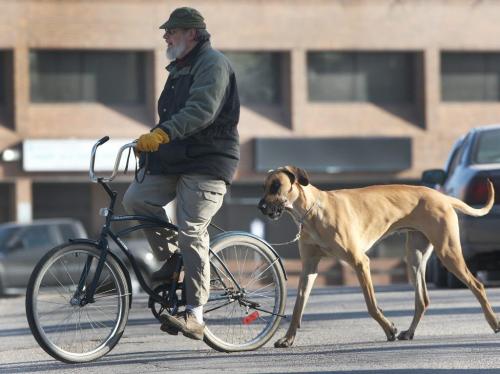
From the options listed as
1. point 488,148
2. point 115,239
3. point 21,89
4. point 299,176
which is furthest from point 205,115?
point 21,89

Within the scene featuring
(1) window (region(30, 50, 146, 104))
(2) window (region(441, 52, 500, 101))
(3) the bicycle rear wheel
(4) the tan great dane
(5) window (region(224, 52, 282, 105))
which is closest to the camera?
(3) the bicycle rear wheel

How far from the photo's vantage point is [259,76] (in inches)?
1655

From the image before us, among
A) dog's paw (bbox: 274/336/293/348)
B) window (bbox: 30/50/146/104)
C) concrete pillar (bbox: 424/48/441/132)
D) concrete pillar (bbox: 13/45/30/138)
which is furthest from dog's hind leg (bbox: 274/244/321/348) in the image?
concrete pillar (bbox: 424/48/441/132)

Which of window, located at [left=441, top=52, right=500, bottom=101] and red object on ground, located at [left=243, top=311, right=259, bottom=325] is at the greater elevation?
window, located at [left=441, top=52, right=500, bottom=101]

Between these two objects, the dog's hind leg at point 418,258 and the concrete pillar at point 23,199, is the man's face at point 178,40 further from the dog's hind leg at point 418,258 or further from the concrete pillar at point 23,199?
the concrete pillar at point 23,199

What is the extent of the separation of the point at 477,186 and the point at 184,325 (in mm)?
5262

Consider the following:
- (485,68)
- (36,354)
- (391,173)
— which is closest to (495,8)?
(485,68)

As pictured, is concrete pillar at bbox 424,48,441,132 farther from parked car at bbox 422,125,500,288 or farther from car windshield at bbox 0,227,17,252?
parked car at bbox 422,125,500,288

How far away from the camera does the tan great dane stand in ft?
30.0

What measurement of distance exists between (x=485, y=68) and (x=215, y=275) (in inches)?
1410

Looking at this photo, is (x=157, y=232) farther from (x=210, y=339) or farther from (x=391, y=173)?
(x=391, y=173)

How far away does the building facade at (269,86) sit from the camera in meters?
40.1

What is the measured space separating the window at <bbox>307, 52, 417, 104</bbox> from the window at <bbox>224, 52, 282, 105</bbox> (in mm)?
974

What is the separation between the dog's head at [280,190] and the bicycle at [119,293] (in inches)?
10.9
